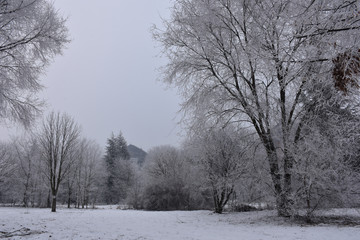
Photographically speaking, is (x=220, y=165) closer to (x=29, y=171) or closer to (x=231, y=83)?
(x=231, y=83)

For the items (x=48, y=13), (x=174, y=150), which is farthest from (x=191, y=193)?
(x=48, y=13)

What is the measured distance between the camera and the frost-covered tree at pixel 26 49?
8.32 metres

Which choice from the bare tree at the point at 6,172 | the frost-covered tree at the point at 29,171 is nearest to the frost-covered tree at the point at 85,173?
the frost-covered tree at the point at 29,171

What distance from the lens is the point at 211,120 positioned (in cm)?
1124

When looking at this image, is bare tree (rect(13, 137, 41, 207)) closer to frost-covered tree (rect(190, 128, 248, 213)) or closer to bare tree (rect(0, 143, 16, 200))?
bare tree (rect(0, 143, 16, 200))

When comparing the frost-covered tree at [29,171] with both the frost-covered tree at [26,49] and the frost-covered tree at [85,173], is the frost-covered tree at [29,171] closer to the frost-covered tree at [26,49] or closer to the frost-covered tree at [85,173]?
the frost-covered tree at [85,173]

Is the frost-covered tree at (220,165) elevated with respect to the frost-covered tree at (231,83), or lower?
lower

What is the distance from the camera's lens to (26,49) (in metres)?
9.62

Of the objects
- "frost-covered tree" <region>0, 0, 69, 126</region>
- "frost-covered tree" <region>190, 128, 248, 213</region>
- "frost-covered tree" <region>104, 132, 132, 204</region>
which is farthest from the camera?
"frost-covered tree" <region>104, 132, 132, 204</region>

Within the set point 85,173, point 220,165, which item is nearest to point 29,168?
point 85,173

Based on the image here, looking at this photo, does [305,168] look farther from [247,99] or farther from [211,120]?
[211,120]

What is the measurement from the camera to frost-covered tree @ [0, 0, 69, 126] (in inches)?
328

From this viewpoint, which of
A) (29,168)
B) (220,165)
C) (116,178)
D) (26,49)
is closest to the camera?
(26,49)

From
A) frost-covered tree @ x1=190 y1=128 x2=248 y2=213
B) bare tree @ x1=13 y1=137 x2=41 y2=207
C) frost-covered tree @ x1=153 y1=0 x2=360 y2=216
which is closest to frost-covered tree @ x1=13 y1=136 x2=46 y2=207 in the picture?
bare tree @ x1=13 y1=137 x2=41 y2=207
